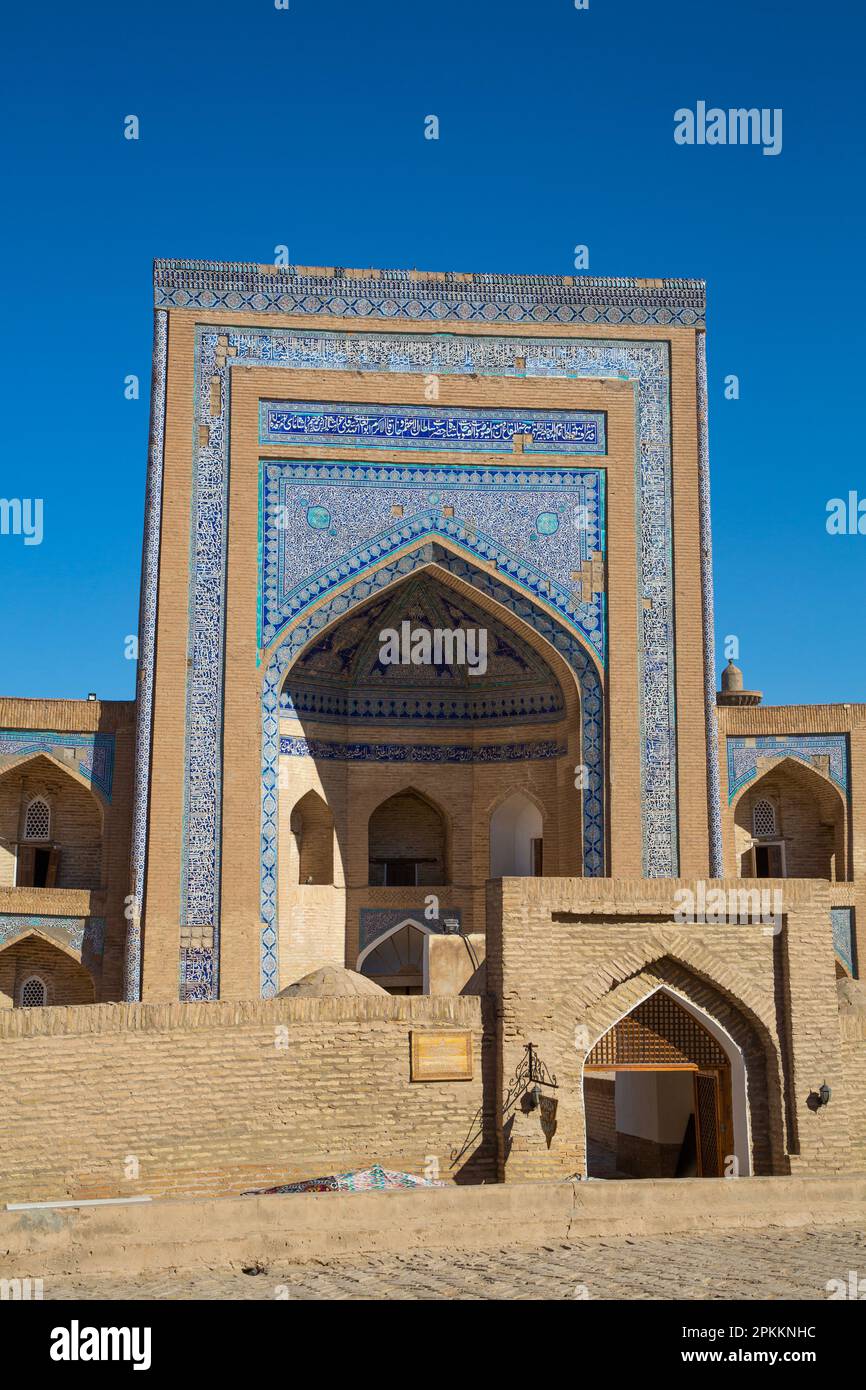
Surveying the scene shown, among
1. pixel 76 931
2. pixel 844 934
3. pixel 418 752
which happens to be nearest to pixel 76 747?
pixel 76 931

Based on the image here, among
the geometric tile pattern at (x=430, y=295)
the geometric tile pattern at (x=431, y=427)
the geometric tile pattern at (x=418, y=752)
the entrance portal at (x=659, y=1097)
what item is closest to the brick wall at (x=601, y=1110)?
the entrance portal at (x=659, y=1097)

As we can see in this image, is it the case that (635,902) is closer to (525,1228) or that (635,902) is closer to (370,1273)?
(525,1228)

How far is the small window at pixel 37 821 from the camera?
46.2ft

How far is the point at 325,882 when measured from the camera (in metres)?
14.0

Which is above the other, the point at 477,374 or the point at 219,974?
the point at 477,374

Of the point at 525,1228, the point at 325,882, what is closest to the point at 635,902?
the point at 525,1228

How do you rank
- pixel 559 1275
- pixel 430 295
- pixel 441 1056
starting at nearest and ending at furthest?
1. pixel 559 1275
2. pixel 441 1056
3. pixel 430 295

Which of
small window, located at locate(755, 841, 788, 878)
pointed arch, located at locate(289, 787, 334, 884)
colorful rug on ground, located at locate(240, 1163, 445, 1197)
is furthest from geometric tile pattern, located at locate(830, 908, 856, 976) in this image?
colorful rug on ground, located at locate(240, 1163, 445, 1197)

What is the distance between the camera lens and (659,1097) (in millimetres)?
12375

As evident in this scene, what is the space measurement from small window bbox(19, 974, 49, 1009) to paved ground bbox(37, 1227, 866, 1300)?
7215 mm

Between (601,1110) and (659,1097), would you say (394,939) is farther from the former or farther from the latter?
(659,1097)

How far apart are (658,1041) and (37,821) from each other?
6.93 meters
